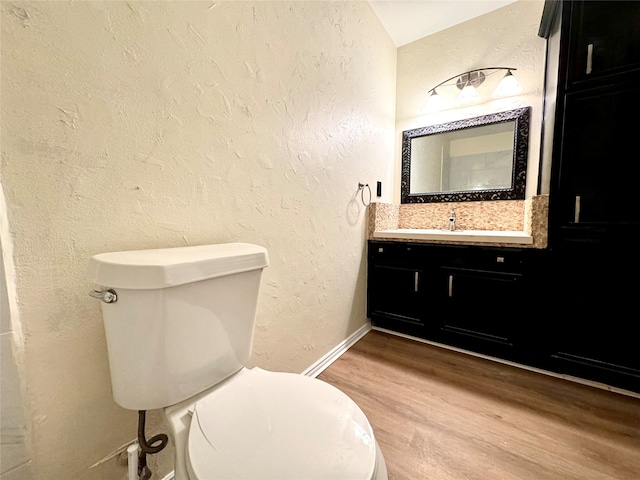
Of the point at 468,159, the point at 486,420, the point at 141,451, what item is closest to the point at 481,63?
the point at 468,159

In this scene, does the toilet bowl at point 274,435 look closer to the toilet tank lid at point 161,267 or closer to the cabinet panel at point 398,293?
the toilet tank lid at point 161,267

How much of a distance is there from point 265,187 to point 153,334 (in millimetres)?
724

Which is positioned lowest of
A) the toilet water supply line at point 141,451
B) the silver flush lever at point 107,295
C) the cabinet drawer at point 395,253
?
the toilet water supply line at point 141,451

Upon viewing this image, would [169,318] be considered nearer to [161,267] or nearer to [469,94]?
[161,267]

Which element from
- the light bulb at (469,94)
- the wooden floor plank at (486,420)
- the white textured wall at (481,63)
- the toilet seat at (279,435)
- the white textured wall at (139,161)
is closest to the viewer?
the toilet seat at (279,435)

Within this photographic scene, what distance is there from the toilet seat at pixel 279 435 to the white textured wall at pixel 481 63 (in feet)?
6.14

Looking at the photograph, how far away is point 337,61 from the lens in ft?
5.15

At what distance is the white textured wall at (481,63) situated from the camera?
1847 mm

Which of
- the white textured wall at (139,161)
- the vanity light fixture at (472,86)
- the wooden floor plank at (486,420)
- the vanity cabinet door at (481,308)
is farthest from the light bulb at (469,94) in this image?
the wooden floor plank at (486,420)

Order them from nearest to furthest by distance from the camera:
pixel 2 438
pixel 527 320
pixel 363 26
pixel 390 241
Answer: pixel 2 438
pixel 527 320
pixel 363 26
pixel 390 241

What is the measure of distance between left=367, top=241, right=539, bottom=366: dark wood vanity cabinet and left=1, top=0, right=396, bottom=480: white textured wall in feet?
2.42

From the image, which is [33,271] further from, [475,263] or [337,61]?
[475,263]

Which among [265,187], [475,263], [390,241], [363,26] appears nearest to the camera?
[265,187]

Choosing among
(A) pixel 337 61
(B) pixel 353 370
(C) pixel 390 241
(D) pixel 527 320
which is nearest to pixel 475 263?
(D) pixel 527 320
